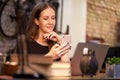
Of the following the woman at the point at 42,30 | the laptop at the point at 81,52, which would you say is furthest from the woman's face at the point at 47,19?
the laptop at the point at 81,52

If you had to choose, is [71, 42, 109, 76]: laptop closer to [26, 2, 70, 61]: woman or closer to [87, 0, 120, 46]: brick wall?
[26, 2, 70, 61]: woman

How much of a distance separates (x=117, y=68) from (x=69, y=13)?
3175 millimetres

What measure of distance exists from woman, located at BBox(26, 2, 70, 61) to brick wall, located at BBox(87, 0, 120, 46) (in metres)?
2.92

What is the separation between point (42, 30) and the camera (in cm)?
221

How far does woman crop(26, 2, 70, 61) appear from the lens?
2075 mm

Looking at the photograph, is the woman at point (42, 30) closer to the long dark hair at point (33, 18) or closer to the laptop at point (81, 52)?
the long dark hair at point (33, 18)

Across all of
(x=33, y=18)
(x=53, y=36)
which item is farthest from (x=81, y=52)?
(x=33, y=18)

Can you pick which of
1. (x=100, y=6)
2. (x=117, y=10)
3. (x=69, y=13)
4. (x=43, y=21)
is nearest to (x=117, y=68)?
(x=43, y=21)

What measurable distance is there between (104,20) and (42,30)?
338 cm

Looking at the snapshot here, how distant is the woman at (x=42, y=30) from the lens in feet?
6.81

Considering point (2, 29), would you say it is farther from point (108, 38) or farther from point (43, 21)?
point (108, 38)

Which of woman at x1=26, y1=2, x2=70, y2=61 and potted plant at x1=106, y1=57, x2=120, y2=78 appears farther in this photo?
woman at x1=26, y1=2, x2=70, y2=61

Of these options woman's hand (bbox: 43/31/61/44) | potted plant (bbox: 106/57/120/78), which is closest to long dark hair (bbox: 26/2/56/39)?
woman's hand (bbox: 43/31/61/44)

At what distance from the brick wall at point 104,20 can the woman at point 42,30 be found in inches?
115
